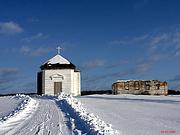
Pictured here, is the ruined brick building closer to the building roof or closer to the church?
the church

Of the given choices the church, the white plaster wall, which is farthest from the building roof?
the white plaster wall

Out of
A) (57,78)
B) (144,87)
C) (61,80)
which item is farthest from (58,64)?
(144,87)

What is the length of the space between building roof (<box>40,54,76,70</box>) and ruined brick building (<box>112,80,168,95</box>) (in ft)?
23.5

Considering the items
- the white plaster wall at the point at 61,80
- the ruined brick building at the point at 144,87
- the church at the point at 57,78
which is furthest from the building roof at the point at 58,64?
the ruined brick building at the point at 144,87

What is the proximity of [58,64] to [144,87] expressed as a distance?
458 inches

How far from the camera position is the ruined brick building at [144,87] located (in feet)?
151

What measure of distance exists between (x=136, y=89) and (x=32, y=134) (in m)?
36.4

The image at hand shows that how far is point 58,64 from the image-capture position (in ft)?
150

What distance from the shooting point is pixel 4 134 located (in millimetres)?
10969

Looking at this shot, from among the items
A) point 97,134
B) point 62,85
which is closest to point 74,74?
point 62,85

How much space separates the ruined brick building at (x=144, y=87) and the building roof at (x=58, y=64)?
7160mm

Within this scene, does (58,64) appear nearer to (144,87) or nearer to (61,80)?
(61,80)

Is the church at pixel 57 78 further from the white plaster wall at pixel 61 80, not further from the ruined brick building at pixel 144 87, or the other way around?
the ruined brick building at pixel 144 87

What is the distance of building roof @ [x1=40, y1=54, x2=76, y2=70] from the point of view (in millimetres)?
45531
